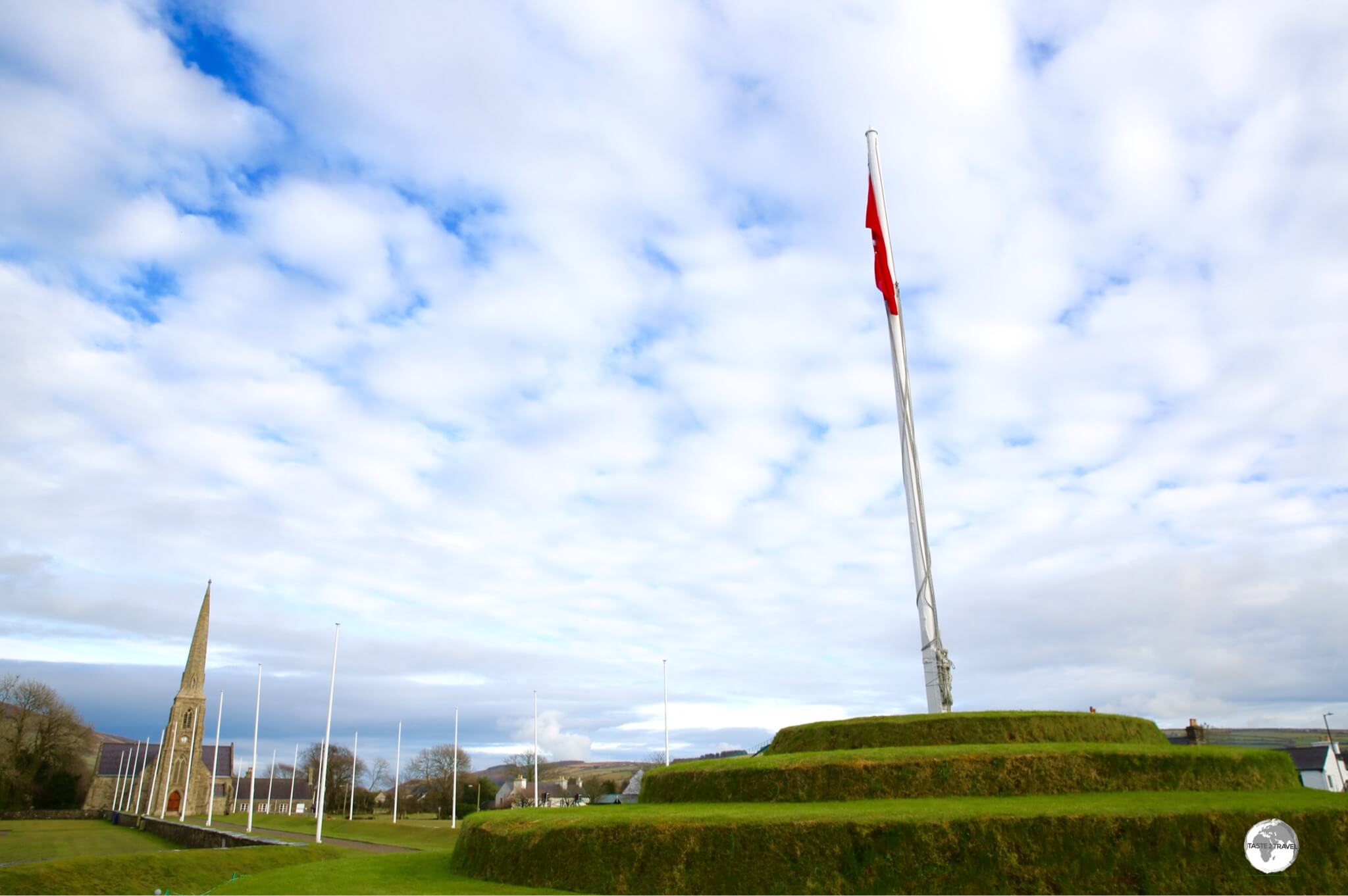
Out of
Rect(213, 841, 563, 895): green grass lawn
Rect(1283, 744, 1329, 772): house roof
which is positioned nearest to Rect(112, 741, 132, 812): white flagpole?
Rect(213, 841, 563, 895): green grass lawn

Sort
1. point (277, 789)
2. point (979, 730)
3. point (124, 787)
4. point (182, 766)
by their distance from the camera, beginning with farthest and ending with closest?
point (277, 789)
point (124, 787)
point (182, 766)
point (979, 730)

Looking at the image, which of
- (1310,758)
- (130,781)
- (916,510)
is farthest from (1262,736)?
(130,781)

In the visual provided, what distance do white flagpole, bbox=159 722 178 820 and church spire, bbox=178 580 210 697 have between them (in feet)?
15.9

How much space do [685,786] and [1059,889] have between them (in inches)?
393

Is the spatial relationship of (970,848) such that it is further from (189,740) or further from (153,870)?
(189,740)

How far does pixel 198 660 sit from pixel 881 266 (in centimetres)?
Answer: 10519

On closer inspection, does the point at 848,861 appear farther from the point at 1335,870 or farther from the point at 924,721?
the point at 924,721

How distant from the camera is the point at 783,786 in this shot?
64.2ft

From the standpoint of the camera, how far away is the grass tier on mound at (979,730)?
21828mm

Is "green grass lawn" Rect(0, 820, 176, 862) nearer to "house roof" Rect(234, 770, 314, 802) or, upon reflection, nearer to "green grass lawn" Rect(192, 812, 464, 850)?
"green grass lawn" Rect(192, 812, 464, 850)

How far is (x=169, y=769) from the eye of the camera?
9838cm

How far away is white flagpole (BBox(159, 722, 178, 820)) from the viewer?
94.3 metres

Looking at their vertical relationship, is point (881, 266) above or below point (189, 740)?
above

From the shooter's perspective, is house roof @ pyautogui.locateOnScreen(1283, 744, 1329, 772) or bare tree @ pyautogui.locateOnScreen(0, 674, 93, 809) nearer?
house roof @ pyautogui.locateOnScreen(1283, 744, 1329, 772)
